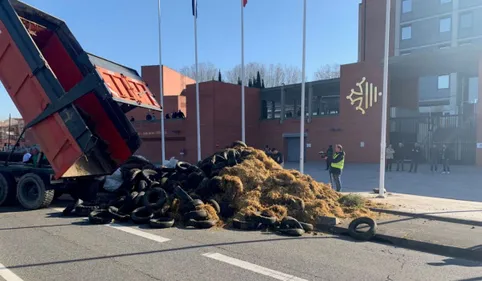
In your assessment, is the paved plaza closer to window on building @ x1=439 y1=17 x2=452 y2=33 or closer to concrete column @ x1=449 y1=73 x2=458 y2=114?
concrete column @ x1=449 y1=73 x2=458 y2=114

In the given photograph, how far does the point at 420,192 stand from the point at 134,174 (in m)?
9.86

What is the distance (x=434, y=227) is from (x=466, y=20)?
155 feet

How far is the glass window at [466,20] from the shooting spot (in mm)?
43944

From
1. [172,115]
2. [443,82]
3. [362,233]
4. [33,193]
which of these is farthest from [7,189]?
[443,82]

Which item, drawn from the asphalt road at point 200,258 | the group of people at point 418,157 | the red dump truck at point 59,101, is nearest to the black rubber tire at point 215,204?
the asphalt road at point 200,258

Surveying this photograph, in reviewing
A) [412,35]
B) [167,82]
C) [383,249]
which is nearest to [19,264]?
[383,249]

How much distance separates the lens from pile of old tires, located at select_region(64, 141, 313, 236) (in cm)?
727

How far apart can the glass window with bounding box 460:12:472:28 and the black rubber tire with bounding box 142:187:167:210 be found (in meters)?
49.4

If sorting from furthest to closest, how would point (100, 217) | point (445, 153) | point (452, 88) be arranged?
point (452, 88) → point (445, 153) → point (100, 217)

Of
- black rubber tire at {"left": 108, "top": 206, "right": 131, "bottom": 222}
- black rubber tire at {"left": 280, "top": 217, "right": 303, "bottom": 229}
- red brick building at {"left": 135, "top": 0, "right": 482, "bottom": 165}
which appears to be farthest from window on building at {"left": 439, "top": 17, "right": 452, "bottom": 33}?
black rubber tire at {"left": 108, "top": 206, "right": 131, "bottom": 222}

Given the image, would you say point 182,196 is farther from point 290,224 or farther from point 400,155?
point 400,155

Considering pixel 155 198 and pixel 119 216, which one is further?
pixel 155 198

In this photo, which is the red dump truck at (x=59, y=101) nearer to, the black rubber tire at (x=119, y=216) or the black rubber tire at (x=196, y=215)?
the black rubber tire at (x=119, y=216)

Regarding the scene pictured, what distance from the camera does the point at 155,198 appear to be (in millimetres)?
8617
